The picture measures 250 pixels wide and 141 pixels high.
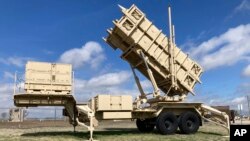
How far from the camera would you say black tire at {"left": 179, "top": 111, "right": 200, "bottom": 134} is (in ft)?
57.9

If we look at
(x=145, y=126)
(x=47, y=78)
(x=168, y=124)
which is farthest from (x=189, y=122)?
(x=47, y=78)

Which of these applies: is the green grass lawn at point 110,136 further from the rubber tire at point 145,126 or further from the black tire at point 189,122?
the rubber tire at point 145,126

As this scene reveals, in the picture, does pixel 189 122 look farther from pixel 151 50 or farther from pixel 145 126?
pixel 151 50

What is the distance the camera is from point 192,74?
18.9m

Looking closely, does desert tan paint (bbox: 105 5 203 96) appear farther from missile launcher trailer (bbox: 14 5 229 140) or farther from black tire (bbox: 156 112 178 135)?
black tire (bbox: 156 112 178 135)

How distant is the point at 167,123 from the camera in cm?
1748

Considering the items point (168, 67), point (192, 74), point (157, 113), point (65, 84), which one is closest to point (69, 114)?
point (65, 84)

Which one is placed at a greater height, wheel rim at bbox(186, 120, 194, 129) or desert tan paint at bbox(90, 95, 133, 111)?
desert tan paint at bbox(90, 95, 133, 111)

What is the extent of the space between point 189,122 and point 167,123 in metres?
1.33

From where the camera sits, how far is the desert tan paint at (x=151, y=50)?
17.5 meters

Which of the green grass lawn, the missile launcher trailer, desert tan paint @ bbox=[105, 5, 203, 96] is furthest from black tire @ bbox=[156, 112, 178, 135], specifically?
desert tan paint @ bbox=[105, 5, 203, 96]

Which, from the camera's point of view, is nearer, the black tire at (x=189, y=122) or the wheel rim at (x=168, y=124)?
the wheel rim at (x=168, y=124)

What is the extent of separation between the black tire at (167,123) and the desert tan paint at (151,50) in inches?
68.0

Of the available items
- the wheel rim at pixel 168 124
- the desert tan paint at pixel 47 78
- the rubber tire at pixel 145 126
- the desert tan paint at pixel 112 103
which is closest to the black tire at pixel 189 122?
the wheel rim at pixel 168 124
